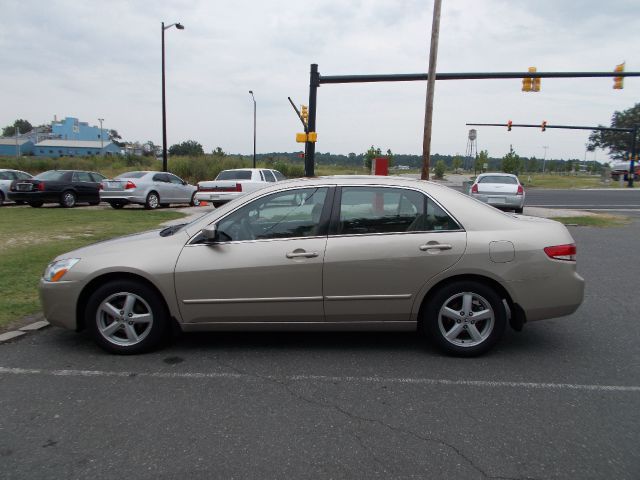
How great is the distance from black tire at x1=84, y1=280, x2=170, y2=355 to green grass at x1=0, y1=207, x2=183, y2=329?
1.48 m

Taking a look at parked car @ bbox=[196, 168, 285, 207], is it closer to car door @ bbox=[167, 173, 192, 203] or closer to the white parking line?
car door @ bbox=[167, 173, 192, 203]

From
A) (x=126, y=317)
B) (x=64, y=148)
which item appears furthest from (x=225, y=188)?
(x=64, y=148)

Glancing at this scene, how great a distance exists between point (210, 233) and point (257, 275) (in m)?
0.52

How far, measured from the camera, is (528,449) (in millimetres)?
2885

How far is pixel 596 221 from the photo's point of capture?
50.5 ft

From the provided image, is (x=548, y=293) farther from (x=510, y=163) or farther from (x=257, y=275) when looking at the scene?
(x=510, y=163)

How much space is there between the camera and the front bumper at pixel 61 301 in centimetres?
429

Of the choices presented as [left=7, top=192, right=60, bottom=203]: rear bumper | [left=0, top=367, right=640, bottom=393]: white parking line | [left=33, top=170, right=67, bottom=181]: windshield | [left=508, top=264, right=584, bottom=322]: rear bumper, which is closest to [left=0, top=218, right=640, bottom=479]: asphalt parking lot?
[left=0, top=367, right=640, bottom=393]: white parking line

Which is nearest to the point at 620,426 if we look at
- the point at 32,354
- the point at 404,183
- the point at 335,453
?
the point at 335,453

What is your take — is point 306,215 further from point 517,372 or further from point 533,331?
point 533,331

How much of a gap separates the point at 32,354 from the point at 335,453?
9.83 ft

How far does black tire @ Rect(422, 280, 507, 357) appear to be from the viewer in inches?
165

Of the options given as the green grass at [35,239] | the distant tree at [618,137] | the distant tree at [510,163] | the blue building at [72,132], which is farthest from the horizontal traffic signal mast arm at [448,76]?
the blue building at [72,132]

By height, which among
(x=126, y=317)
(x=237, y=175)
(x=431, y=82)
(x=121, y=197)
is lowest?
(x=126, y=317)
